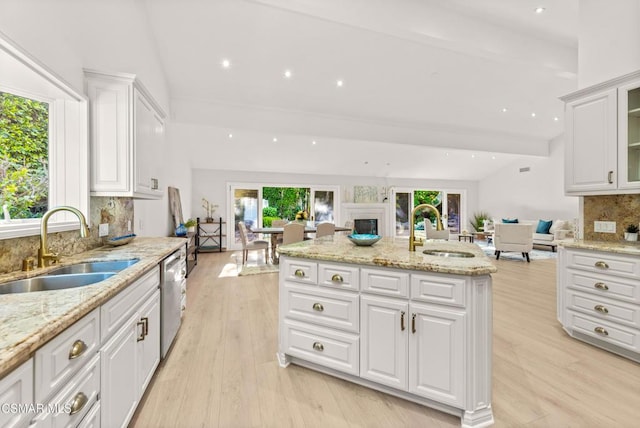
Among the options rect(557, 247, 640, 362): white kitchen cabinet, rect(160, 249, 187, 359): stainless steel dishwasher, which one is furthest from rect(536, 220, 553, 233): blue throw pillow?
rect(160, 249, 187, 359): stainless steel dishwasher

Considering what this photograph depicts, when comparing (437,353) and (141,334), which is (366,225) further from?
(141,334)

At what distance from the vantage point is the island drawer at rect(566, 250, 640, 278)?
2146 millimetres

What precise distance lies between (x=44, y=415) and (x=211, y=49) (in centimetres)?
437

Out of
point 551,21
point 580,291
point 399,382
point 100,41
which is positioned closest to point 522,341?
point 580,291

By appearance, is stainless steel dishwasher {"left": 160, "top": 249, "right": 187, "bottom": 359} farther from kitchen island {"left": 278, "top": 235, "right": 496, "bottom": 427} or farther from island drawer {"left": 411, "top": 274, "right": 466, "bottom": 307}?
island drawer {"left": 411, "top": 274, "right": 466, "bottom": 307}

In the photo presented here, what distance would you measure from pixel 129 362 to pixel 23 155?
1.54 metres

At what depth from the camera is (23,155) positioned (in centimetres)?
182

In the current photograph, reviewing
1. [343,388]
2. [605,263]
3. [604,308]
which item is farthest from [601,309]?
[343,388]

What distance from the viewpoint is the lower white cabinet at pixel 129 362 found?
122cm

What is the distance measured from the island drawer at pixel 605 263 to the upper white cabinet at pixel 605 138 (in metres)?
0.61

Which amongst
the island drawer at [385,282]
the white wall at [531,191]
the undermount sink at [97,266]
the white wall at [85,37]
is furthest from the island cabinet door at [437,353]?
the white wall at [531,191]

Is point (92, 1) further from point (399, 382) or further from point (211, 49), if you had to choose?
point (399, 382)

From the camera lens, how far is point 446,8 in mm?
3104

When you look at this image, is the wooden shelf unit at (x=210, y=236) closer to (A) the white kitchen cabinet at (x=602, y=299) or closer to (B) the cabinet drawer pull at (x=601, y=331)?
(A) the white kitchen cabinet at (x=602, y=299)
